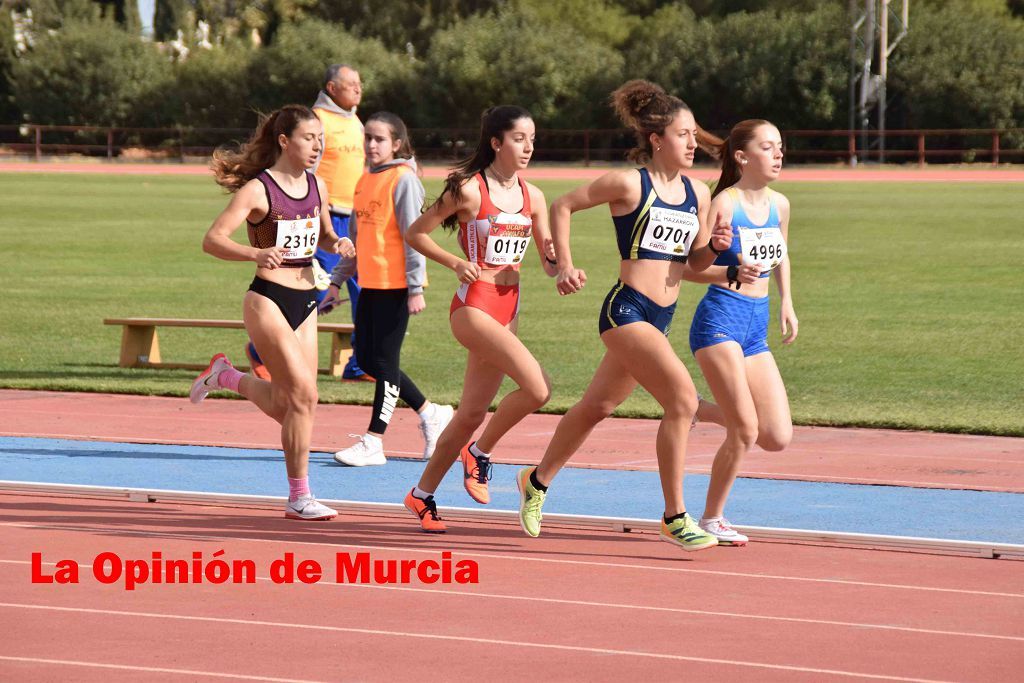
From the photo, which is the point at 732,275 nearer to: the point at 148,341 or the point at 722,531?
the point at 722,531

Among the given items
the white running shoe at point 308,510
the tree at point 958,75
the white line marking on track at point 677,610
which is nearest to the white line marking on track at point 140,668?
the white line marking on track at point 677,610

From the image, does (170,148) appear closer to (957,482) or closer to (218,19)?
(218,19)

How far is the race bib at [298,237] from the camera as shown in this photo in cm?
777

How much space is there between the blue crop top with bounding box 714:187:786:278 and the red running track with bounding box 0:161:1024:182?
38700mm

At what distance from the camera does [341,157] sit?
11.7 m

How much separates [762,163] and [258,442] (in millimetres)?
4455

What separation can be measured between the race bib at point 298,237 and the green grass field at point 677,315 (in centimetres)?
433

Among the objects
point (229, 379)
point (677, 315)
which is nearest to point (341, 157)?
point (229, 379)

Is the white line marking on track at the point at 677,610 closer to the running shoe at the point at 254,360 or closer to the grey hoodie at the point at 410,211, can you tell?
the grey hoodie at the point at 410,211

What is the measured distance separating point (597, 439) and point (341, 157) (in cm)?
276

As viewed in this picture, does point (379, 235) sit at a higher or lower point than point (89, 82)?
lower

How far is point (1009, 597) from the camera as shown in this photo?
21.1ft

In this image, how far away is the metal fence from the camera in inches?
2205

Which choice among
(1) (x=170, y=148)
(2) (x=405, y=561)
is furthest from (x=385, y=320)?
(1) (x=170, y=148)
